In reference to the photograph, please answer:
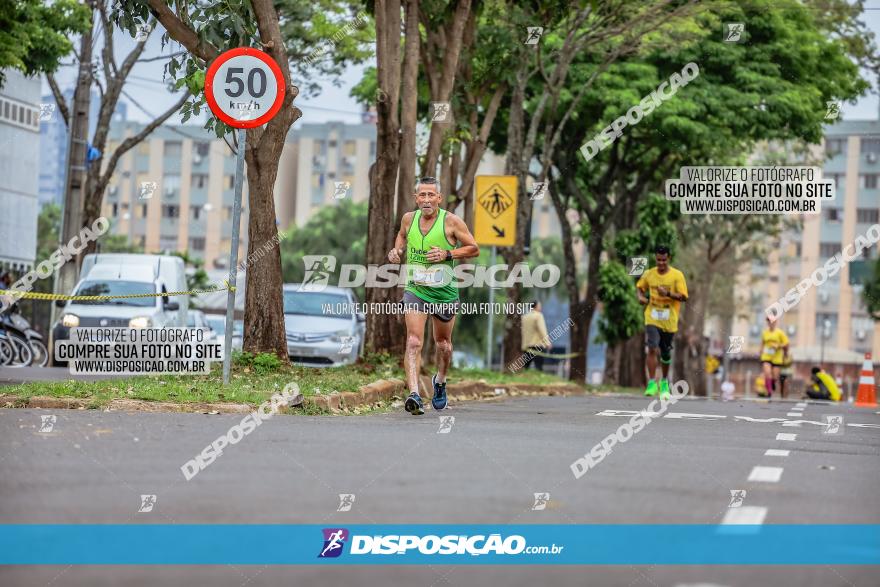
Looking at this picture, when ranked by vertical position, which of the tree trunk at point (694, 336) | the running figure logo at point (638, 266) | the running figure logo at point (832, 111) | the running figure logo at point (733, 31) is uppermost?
the running figure logo at point (733, 31)

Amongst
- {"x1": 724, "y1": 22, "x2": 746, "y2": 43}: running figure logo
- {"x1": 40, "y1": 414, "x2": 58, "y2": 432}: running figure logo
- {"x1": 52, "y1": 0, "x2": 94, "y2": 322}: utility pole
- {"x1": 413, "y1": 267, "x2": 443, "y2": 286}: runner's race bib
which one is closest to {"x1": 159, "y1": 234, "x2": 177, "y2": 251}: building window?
{"x1": 52, "y1": 0, "x2": 94, "y2": 322}: utility pole

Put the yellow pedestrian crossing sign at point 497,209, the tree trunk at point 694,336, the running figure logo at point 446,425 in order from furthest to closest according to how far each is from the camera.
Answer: the tree trunk at point 694,336 < the yellow pedestrian crossing sign at point 497,209 < the running figure logo at point 446,425

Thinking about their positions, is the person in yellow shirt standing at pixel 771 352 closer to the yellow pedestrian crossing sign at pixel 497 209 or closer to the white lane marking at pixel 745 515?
the yellow pedestrian crossing sign at pixel 497 209

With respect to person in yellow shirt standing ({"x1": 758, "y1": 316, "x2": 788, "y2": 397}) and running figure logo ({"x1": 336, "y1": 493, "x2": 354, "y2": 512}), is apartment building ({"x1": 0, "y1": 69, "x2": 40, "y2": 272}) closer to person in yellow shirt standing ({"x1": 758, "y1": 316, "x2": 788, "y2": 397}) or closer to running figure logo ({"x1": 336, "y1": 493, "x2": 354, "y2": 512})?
person in yellow shirt standing ({"x1": 758, "y1": 316, "x2": 788, "y2": 397})

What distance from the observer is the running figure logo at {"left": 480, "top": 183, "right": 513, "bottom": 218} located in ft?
86.0

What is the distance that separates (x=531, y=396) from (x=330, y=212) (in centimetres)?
5499

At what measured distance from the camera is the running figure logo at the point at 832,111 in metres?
34.1

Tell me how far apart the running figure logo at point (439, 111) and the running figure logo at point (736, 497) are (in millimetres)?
13949

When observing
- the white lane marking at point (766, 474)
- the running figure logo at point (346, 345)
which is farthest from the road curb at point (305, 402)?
the running figure logo at point (346, 345)

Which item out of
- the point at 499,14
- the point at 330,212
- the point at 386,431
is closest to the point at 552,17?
the point at 499,14

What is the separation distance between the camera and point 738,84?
35656 millimetres

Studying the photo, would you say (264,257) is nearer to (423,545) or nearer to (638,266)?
(423,545)

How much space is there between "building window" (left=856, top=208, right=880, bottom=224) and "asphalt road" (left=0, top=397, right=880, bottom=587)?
92.7m

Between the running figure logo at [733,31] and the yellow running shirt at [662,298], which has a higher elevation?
the running figure logo at [733,31]
